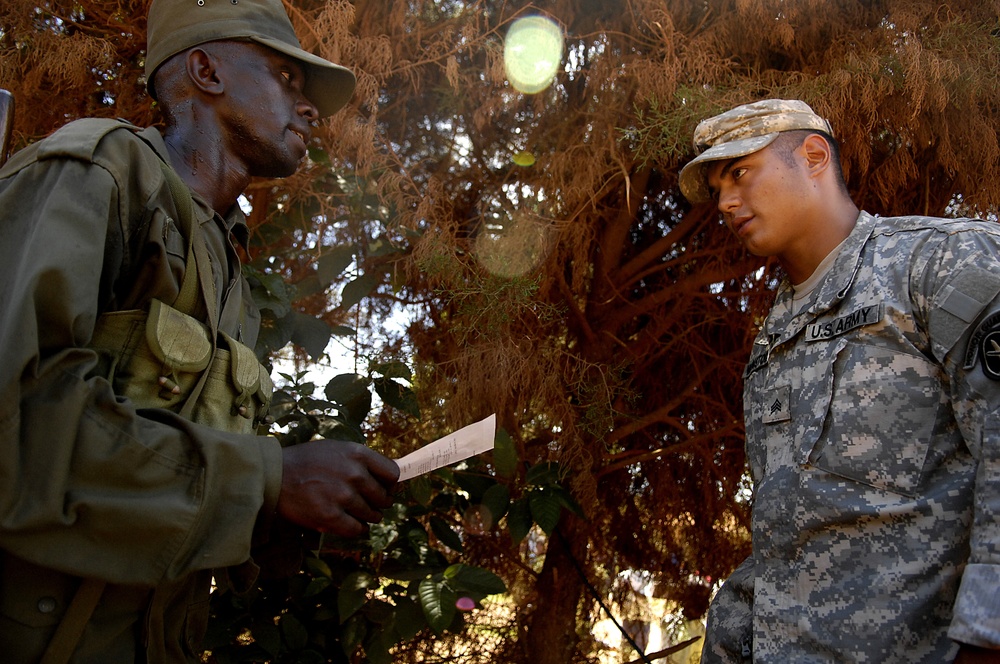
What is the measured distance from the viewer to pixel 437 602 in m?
2.53

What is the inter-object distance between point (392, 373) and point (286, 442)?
1.72ft

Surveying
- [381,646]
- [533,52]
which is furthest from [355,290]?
[381,646]

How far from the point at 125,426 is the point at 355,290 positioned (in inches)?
73.9

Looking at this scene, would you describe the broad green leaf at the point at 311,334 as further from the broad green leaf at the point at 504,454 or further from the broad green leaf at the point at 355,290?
the broad green leaf at the point at 504,454

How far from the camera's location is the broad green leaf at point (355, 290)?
3.06 m

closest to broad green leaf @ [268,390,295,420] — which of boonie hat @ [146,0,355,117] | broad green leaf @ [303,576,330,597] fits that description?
broad green leaf @ [303,576,330,597]

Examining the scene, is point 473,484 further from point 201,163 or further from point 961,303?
point 961,303

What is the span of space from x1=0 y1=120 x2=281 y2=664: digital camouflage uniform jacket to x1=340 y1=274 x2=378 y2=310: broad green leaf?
5.22 ft

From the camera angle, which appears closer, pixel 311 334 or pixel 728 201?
pixel 728 201

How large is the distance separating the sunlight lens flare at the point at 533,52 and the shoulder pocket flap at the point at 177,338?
6.71ft

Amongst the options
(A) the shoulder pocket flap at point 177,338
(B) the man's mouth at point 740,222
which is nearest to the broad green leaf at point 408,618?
(A) the shoulder pocket flap at point 177,338

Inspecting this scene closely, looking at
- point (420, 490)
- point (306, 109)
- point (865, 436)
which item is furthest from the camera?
point (420, 490)

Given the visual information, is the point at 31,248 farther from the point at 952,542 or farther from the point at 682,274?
the point at 682,274

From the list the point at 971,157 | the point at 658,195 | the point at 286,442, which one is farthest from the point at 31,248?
the point at 971,157
